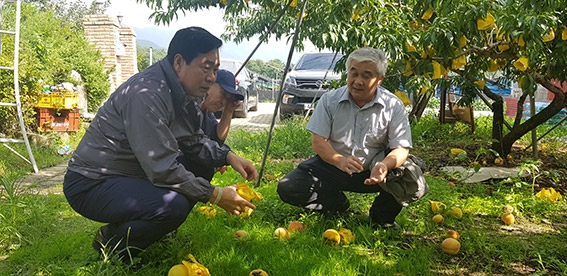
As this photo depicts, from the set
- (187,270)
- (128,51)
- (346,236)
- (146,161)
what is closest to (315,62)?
(128,51)

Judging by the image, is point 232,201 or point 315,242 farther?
point 315,242

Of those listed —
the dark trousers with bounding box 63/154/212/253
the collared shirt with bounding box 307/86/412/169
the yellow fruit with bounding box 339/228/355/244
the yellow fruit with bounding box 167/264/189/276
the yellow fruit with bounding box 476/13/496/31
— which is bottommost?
the yellow fruit with bounding box 339/228/355/244

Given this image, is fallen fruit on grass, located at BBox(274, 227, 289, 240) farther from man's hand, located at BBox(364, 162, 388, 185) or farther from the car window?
the car window

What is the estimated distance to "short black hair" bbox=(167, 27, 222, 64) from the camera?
2.06m

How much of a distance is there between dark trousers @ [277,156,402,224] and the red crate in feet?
13.7

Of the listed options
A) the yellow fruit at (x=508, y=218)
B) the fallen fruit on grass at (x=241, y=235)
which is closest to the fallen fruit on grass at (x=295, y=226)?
the fallen fruit on grass at (x=241, y=235)

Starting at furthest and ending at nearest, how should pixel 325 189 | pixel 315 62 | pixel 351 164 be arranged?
pixel 315 62 → pixel 325 189 → pixel 351 164

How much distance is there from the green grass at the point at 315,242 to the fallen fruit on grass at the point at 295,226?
48 millimetres

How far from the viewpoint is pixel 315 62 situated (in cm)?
998

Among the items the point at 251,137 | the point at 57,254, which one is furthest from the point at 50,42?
the point at 57,254

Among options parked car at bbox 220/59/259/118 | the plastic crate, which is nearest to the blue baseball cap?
the plastic crate

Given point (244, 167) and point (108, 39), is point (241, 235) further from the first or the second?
point (108, 39)

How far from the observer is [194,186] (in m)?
2.00

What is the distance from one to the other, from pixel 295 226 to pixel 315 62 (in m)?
7.58
